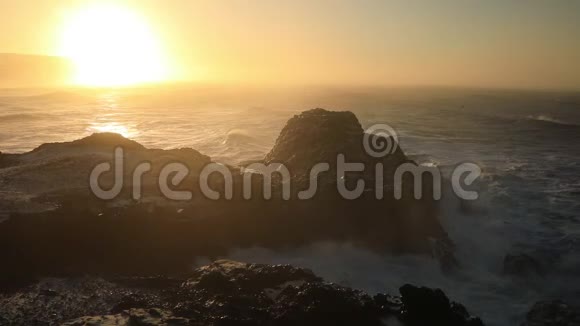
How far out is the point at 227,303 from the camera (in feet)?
29.2

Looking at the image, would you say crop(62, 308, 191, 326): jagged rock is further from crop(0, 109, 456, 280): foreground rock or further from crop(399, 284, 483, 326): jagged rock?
crop(399, 284, 483, 326): jagged rock

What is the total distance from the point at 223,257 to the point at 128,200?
3.48 m

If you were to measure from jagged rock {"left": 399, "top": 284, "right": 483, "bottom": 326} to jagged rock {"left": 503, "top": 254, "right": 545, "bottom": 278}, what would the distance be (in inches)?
186

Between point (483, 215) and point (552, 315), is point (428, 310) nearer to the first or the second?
point (552, 315)

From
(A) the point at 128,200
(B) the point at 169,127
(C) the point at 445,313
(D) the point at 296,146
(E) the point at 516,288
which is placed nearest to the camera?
(C) the point at 445,313

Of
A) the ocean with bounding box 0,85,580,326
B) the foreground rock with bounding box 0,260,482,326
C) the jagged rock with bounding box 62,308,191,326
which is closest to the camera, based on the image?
the jagged rock with bounding box 62,308,191,326

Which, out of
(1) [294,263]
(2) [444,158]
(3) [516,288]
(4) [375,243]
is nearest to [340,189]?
(4) [375,243]

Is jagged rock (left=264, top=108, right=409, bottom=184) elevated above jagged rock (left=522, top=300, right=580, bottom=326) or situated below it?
above

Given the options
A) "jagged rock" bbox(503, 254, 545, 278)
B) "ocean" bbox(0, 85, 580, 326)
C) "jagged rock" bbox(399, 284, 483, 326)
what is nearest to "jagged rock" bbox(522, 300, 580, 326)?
"ocean" bbox(0, 85, 580, 326)

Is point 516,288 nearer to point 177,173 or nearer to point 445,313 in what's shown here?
point 445,313

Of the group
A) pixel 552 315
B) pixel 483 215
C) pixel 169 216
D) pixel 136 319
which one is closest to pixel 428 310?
pixel 552 315

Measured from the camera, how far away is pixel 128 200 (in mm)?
13367

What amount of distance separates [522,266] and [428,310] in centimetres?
581

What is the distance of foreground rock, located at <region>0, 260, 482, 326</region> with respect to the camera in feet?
27.7
